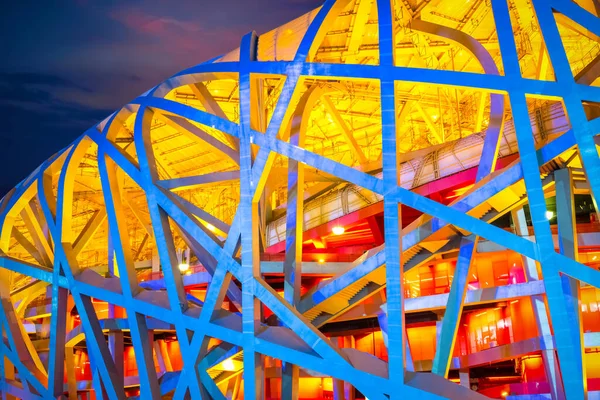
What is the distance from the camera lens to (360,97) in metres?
32.4

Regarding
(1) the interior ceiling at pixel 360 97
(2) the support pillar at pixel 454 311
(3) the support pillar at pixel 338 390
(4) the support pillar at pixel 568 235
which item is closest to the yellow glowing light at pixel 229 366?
(3) the support pillar at pixel 338 390

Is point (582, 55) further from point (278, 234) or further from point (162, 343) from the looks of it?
point (162, 343)

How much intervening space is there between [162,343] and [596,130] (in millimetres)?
30700

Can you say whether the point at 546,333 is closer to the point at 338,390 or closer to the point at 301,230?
the point at 301,230

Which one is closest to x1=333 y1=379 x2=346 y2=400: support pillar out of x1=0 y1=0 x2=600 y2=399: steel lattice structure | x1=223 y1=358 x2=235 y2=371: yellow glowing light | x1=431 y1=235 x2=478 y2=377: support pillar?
x1=223 y1=358 x2=235 y2=371: yellow glowing light

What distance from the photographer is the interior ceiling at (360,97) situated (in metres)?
21.1

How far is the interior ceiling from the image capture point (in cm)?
2111

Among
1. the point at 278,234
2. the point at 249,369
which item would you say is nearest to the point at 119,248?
the point at 249,369

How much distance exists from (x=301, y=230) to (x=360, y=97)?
18.0 meters

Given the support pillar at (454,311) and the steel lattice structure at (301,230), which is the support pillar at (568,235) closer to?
the steel lattice structure at (301,230)

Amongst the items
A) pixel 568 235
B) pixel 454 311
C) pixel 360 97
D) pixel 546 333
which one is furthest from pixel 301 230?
pixel 360 97

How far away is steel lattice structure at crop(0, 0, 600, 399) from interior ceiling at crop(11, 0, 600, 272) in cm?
124

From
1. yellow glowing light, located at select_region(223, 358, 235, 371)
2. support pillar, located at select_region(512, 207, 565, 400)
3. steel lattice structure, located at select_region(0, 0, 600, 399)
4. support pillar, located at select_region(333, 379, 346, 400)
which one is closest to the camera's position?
steel lattice structure, located at select_region(0, 0, 600, 399)

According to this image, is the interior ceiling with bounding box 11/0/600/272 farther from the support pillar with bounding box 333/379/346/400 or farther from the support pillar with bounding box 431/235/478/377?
the support pillar with bounding box 333/379/346/400
